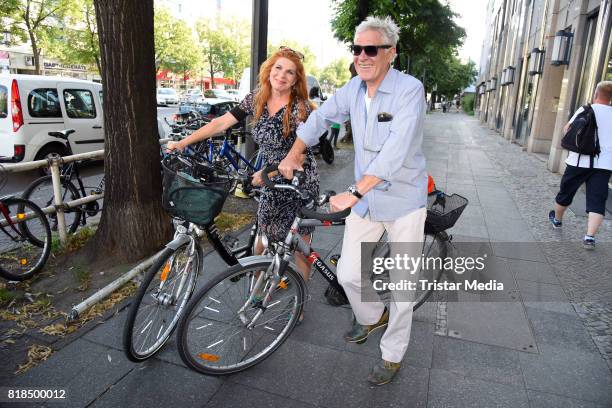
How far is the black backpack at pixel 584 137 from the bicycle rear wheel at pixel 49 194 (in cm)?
552

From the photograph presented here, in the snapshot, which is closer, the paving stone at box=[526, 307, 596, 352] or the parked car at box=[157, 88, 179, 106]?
the paving stone at box=[526, 307, 596, 352]

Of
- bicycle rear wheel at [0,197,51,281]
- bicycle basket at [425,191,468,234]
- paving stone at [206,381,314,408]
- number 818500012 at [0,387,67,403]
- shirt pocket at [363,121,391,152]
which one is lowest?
number 818500012 at [0,387,67,403]

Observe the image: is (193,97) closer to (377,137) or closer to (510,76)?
(510,76)

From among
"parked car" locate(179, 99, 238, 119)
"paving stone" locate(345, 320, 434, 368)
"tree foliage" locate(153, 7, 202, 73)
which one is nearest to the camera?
"paving stone" locate(345, 320, 434, 368)

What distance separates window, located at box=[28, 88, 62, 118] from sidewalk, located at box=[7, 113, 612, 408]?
17.8ft

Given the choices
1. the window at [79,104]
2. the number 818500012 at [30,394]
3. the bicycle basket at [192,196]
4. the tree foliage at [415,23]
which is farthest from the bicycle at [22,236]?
the tree foliage at [415,23]

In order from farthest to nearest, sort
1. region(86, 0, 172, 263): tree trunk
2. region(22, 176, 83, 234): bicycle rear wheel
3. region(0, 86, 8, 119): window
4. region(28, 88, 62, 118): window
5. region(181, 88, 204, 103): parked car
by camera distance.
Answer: region(181, 88, 204, 103): parked car < region(28, 88, 62, 118): window < region(0, 86, 8, 119): window < region(22, 176, 83, 234): bicycle rear wheel < region(86, 0, 172, 263): tree trunk

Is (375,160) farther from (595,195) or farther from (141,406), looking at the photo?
(595,195)

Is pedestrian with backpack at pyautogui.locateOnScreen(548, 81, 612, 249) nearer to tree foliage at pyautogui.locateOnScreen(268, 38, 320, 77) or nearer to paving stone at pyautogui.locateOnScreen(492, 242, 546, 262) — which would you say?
paving stone at pyautogui.locateOnScreen(492, 242, 546, 262)

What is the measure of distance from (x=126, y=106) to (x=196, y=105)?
518 inches

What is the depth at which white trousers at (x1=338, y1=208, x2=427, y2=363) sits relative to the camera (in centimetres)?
252

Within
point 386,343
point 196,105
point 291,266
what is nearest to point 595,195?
point 386,343

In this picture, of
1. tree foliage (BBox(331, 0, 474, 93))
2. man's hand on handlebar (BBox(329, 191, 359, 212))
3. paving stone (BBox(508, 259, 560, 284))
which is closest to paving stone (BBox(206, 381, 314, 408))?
man's hand on handlebar (BBox(329, 191, 359, 212))

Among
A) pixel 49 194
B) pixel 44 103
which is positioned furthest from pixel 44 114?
pixel 49 194
